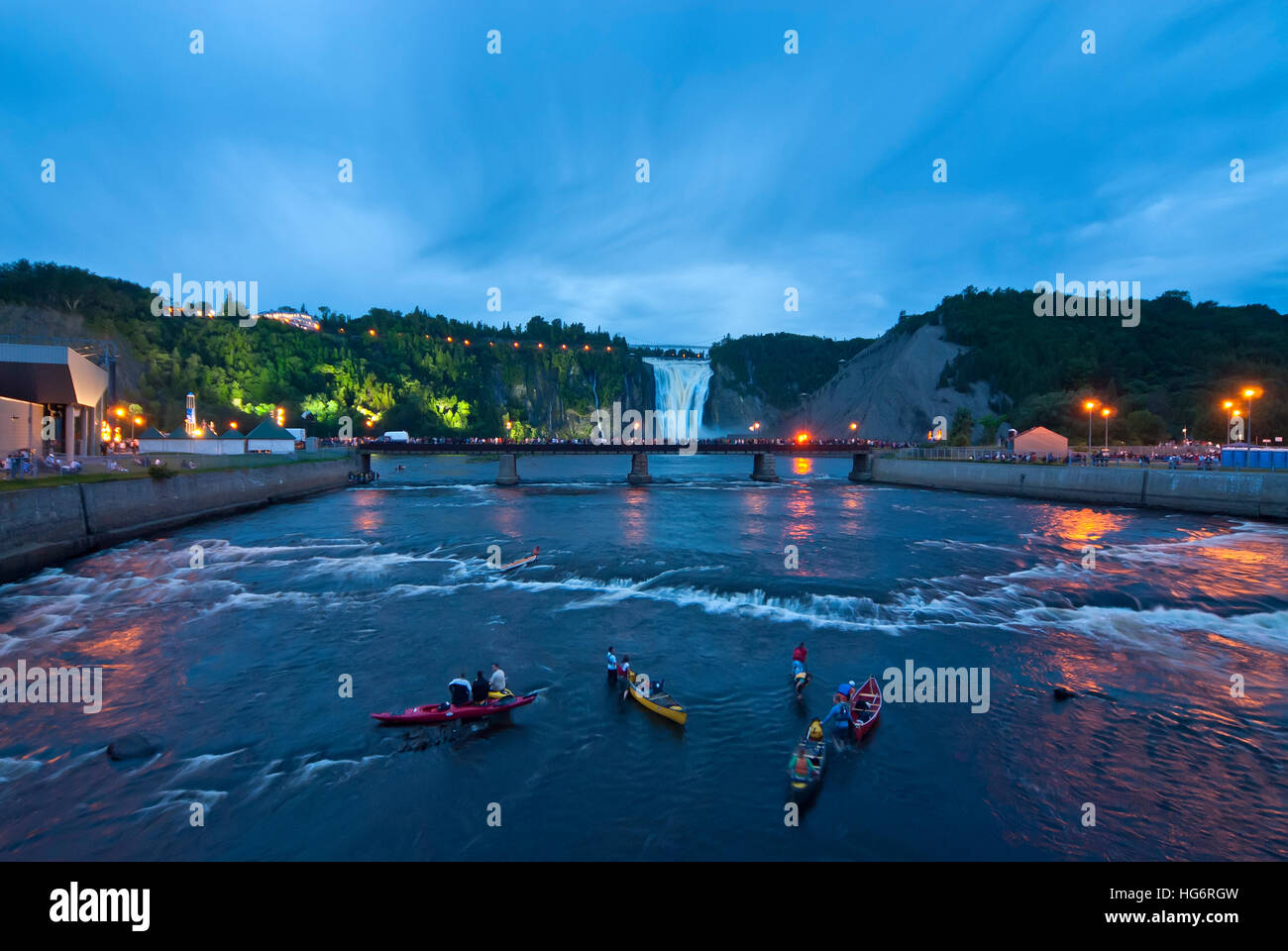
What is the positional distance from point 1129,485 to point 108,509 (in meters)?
83.5

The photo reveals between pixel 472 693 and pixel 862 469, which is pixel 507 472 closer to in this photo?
pixel 862 469

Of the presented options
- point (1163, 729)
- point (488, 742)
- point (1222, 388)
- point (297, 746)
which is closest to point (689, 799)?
point (488, 742)

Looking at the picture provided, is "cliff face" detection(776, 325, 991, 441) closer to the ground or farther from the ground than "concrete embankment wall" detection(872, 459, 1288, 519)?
farther from the ground

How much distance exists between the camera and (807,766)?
12914 millimetres

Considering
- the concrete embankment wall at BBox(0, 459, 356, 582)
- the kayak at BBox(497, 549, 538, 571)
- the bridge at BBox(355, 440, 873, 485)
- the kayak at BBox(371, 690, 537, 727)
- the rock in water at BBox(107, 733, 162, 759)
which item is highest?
the bridge at BBox(355, 440, 873, 485)

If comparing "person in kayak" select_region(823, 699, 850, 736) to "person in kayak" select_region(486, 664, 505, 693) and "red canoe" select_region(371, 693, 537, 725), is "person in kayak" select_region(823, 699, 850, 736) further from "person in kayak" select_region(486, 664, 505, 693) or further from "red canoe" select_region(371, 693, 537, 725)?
"person in kayak" select_region(486, 664, 505, 693)

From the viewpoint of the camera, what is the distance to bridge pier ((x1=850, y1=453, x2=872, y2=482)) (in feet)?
335

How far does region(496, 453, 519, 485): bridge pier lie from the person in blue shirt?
263 feet

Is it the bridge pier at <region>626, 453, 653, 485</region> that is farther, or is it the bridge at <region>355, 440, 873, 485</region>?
the bridge pier at <region>626, 453, 653, 485</region>

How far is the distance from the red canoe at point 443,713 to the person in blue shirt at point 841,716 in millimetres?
8292

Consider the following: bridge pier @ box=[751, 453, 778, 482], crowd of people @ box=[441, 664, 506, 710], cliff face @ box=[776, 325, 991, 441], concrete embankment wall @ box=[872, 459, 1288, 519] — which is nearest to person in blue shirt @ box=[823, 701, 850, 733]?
crowd of people @ box=[441, 664, 506, 710]

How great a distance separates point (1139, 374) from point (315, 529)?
172 meters

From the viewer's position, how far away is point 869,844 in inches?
436
